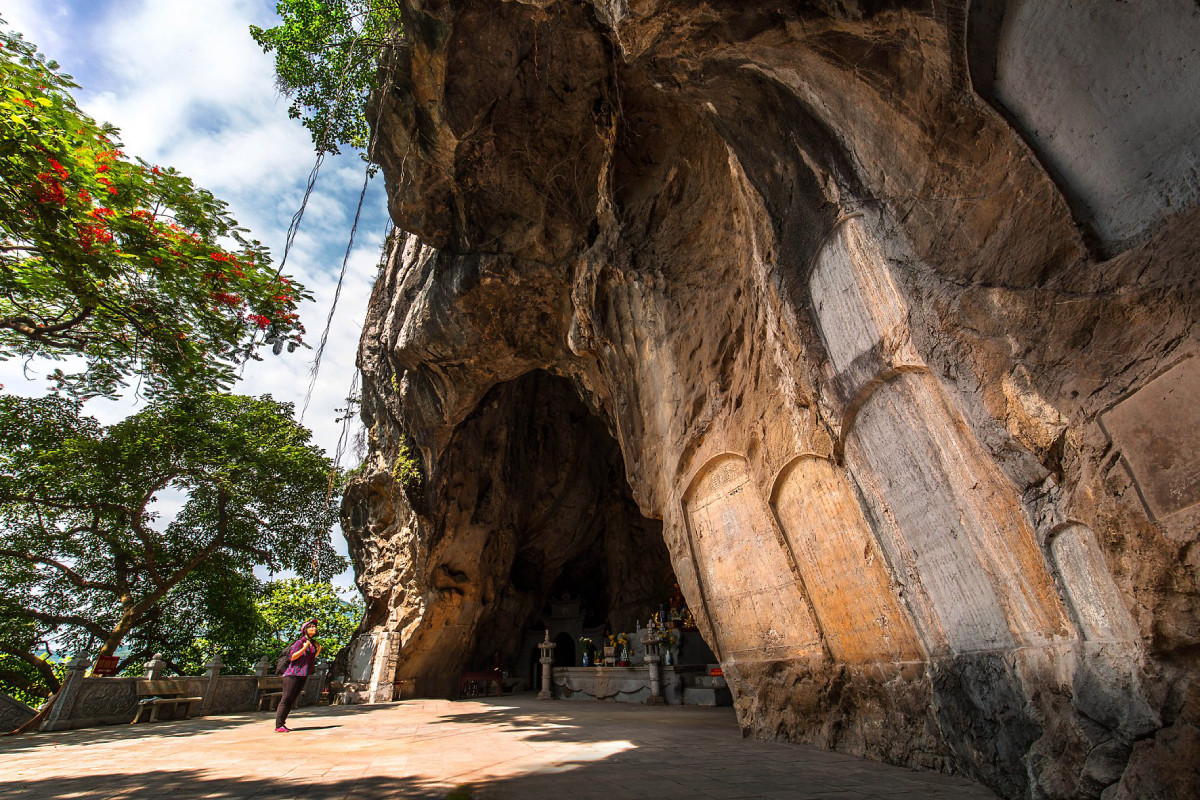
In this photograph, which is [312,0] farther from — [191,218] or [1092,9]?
[1092,9]

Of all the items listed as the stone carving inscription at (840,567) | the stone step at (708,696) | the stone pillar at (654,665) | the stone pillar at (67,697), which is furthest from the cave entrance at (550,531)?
the stone carving inscription at (840,567)

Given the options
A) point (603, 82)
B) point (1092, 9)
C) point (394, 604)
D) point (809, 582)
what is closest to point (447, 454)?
point (394, 604)

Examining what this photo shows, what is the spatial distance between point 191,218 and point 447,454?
7656mm

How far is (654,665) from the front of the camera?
37.4 feet

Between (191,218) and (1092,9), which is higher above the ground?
(191,218)

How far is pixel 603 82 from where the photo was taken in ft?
25.3

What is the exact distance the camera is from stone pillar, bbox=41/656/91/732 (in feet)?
26.5

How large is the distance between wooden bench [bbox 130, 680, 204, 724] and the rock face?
893 centimetres

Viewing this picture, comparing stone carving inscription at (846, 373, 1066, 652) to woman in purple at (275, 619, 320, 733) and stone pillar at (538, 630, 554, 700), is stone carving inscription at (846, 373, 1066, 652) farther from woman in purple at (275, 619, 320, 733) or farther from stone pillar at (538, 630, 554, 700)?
stone pillar at (538, 630, 554, 700)

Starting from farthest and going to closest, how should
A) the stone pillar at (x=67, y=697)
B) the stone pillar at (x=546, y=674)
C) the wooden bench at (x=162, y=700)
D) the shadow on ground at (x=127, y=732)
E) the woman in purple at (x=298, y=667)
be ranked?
the stone pillar at (x=546, y=674), the wooden bench at (x=162, y=700), the stone pillar at (x=67, y=697), the woman in purple at (x=298, y=667), the shadow on ground at (x=127, y=732)

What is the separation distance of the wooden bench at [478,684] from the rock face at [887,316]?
10231 mm

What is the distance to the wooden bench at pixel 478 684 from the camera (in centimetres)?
1520

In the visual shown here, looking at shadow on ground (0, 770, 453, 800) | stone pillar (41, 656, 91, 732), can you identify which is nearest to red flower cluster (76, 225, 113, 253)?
shadow on ground (0, 770, 453, 800)

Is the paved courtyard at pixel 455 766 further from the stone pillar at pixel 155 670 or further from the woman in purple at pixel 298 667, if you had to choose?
the stone pillar at pixel 155 670
